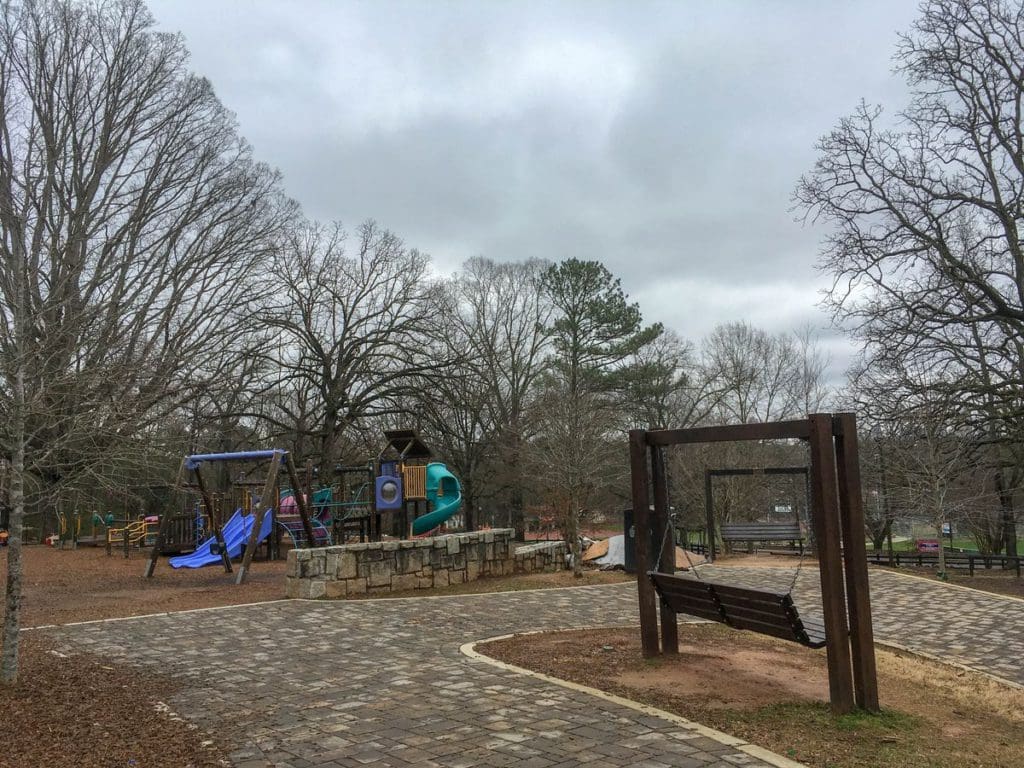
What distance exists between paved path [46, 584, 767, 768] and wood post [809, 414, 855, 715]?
1.32m

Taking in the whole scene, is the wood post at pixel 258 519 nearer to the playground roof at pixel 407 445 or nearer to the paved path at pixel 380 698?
the paved path at pixel 380 698

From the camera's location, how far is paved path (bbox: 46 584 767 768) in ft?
14.6

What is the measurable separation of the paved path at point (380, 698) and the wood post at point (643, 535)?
1.37 m

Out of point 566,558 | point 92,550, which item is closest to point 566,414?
point 566,558

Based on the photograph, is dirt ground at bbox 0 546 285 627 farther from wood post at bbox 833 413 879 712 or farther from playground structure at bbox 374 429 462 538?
wood post at bbox 833 413 879 712

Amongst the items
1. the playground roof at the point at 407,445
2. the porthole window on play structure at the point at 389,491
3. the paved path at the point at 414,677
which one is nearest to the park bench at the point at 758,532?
the playground roof at the point at 407,445

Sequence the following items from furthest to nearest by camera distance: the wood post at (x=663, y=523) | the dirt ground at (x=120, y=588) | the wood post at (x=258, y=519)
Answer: the wood post at (x=258, y=519) → the dirt ground at (x=120, y=588) → the wood post at (x=663, y=523)

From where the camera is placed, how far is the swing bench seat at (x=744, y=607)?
570cm

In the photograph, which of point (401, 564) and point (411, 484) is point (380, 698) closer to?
point (401, 564)

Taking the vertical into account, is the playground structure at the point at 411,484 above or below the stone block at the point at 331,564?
above

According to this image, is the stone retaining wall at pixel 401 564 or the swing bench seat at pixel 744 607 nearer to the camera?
the swing bench seat at pixel 744 607

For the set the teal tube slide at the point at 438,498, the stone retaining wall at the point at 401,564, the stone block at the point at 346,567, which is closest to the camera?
the stone retaining wall at the point at 401,564

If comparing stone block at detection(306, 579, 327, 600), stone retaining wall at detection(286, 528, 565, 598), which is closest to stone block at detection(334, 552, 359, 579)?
stone retaining wall at detection(286, 528, 565, 598)

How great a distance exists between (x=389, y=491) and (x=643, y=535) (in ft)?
40.1
